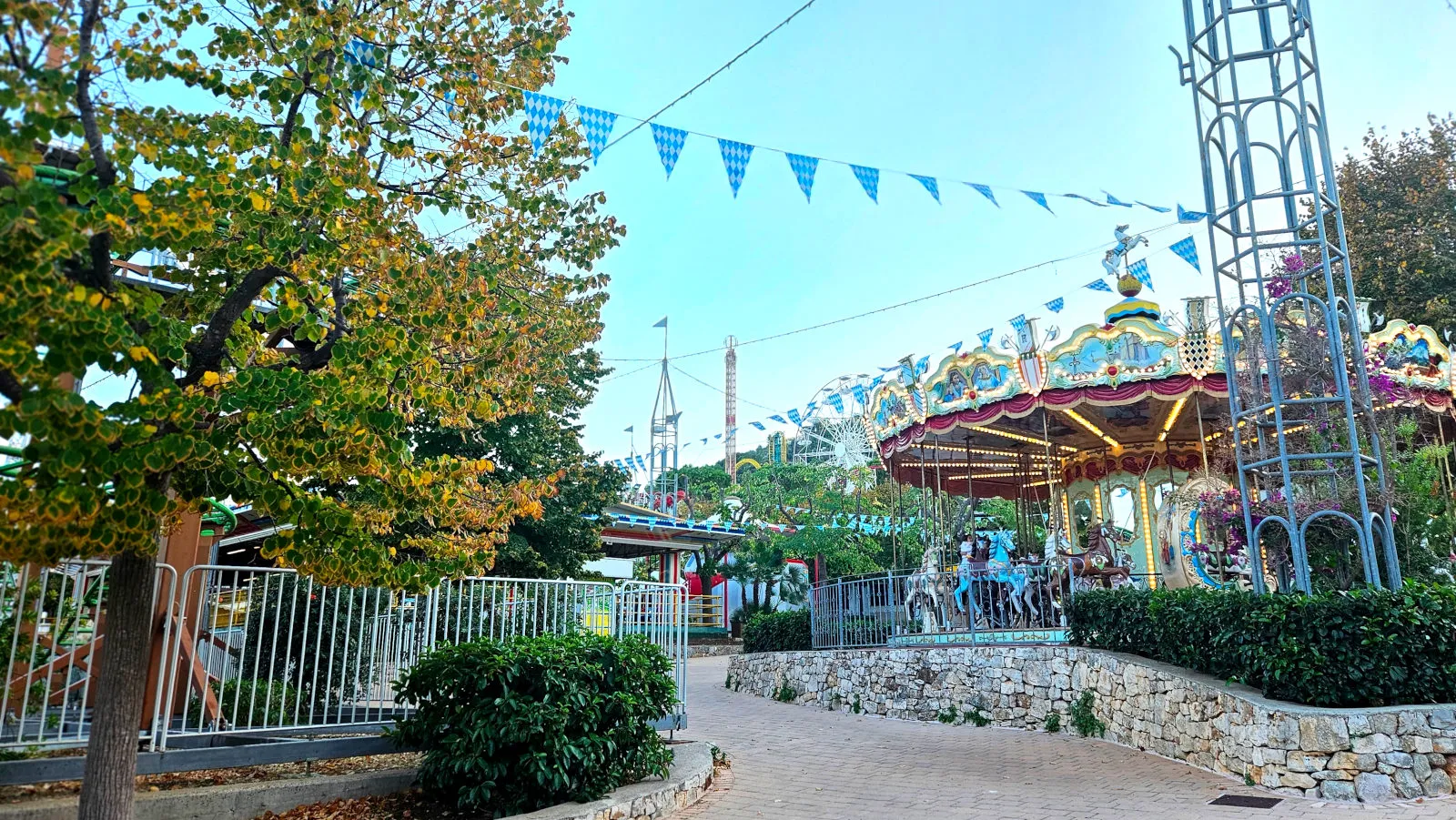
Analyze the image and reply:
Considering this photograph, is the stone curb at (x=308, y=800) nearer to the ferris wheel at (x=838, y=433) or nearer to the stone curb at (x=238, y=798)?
the stone curb at (x=238, y=798)

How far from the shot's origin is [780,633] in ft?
58.9

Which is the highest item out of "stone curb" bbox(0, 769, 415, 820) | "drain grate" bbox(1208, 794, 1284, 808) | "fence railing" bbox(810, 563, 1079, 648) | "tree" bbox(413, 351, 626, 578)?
"tree" bbox(413, 351, 626, 578)

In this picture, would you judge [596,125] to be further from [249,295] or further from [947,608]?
[947,608]

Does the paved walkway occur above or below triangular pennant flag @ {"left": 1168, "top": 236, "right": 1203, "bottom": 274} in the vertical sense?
below

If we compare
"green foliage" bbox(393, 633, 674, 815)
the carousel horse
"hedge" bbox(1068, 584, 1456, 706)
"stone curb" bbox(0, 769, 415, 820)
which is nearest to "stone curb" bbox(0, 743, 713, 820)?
"stone curb" bbox(0, 769, 415, 820)

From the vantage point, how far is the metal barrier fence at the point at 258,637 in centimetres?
548

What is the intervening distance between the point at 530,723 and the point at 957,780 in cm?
413

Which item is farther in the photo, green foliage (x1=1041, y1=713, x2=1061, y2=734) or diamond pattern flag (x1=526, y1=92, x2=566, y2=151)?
green foliage (x1=1041, y1=713, x2=1061, y2=734)

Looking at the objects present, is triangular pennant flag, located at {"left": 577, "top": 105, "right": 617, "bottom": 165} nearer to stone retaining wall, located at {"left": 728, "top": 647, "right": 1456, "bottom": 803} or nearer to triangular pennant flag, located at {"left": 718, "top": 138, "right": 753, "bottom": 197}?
triangular pennant flag, located at {"left": 718, "top": 138, "right": 753, "bottom": 197}

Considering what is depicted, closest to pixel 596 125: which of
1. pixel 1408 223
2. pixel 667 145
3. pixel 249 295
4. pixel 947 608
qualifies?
pixel 667 145

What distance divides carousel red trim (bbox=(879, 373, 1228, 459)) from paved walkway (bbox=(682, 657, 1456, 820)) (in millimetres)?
5021

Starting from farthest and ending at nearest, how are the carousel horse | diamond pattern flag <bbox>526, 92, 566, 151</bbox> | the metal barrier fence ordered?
the carousel horse → diamond pattern flag <bbox>526, 92, 566, 151</bbox> → the metal barrier fence

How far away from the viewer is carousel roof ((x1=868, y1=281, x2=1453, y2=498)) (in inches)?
519

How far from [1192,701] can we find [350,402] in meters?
7.83
